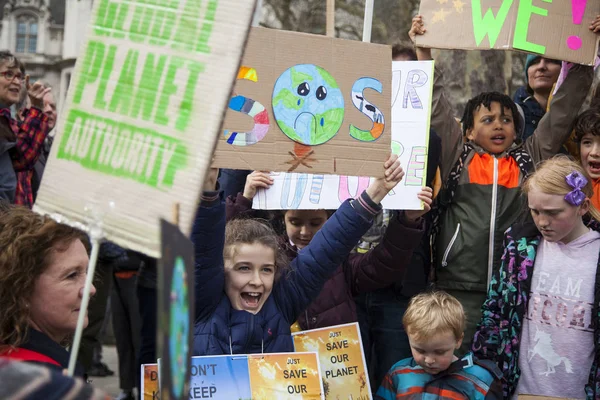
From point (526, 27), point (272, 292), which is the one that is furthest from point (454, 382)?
point (526, 27)

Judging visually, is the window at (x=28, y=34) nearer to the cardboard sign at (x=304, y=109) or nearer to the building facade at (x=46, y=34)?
the building facade at (x=46, y=34)

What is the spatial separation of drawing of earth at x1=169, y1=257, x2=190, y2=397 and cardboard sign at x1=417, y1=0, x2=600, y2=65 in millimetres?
2926

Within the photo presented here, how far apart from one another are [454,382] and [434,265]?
3.19 feet

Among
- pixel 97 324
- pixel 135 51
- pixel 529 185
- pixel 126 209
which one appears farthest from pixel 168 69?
pixel 97 324

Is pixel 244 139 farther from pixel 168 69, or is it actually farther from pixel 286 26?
pixel 286 26

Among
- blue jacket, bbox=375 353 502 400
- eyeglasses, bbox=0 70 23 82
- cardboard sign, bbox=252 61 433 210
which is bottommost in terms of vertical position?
blue jacket, bbox=375 353 502 400

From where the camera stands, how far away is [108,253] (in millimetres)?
6102

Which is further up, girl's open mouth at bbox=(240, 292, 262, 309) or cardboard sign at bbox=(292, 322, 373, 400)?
girl's open mouth at bbox=(240, 292, 262, 309)

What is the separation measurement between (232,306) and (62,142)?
151 cm

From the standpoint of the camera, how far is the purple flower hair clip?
3879 mm

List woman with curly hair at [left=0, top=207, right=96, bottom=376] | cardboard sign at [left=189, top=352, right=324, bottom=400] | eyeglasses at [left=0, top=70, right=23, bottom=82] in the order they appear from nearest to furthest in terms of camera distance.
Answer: woman with curly hair at [left=0, top=207, right=96, bottom=376]
cardboard sign at [left=189, top=352, right=324, bottom=400]
eyeglasses at [left=0, top=70, right=23, bottom=82]

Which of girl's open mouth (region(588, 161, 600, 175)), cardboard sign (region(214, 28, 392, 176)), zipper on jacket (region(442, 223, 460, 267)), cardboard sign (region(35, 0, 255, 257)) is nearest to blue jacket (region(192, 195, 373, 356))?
cardboard sign (region(214, 28, 392, 176))

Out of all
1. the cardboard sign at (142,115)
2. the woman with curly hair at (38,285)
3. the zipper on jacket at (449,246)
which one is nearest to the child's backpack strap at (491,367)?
the zipper on jacket at (449,246)

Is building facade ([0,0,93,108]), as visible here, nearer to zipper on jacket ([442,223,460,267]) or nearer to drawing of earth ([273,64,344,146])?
zipper on jacket ([442,223,460,267])
